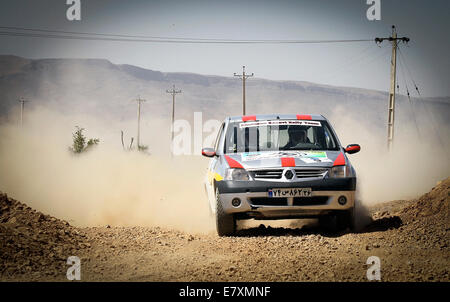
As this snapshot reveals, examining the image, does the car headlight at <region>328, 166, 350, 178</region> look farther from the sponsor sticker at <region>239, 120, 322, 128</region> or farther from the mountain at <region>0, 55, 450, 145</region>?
the mountain at <region>0, 55, 450, 145</region>

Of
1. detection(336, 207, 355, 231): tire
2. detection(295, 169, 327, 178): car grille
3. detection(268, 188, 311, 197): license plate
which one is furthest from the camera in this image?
detection(336, 207, 355, 231): tire

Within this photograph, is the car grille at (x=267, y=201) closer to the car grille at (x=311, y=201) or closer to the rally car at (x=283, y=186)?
the rally car at (x=283, y=186)

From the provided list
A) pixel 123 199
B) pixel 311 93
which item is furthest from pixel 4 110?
pixel 123 199

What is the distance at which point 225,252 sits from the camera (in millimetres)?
7594

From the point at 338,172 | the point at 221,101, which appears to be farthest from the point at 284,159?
the point at 221,101

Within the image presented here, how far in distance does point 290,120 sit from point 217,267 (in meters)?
4.14

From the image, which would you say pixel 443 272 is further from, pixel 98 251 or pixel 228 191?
pixel 98 251

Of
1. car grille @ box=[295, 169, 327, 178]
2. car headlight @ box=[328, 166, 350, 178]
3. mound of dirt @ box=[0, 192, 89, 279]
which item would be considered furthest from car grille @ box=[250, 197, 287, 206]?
mound of dirt @ box=[0, 192, 89, 279]

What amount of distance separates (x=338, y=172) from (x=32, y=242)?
15.2ft

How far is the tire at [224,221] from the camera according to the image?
28.9 ft

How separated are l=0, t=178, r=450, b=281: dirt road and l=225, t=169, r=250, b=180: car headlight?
3.08 ft

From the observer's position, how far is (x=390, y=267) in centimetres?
642

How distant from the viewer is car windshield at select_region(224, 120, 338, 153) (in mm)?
9664
